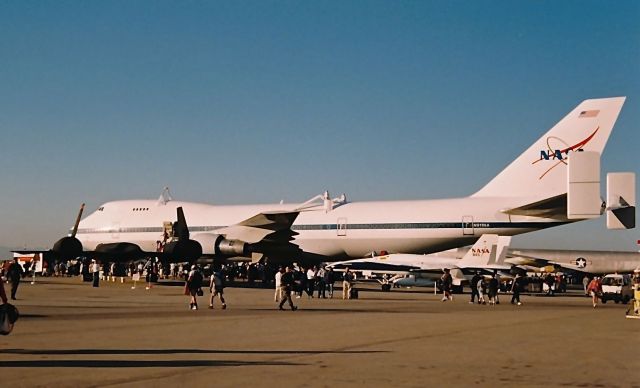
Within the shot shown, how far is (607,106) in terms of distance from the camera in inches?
1629

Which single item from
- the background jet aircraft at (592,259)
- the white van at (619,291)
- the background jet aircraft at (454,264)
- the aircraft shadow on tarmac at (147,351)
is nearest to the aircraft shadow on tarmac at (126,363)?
the aircraft shadow on tarmac at (147,351)

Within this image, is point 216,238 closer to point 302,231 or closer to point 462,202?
point 302,231

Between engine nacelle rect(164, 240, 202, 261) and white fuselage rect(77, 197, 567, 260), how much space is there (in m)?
1.02

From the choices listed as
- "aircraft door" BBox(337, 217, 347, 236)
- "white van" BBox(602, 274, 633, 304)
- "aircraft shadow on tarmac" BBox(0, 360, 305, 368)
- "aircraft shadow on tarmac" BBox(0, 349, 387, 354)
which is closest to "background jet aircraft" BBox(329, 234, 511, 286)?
"aircraft door" BBox(337, 217, 347, 236)

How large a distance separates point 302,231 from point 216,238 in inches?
274

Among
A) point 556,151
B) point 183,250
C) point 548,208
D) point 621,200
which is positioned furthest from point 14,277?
point 556,151

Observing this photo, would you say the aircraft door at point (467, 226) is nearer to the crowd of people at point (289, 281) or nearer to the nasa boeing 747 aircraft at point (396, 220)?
the nasa boeing 747 aircraft at point (396, 220)

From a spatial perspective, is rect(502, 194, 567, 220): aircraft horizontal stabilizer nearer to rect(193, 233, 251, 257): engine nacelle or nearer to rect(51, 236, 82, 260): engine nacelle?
rect(193, 233, 251, 257): engine nacelle

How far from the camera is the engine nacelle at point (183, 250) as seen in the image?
4325cm

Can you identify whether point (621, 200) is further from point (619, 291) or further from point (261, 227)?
point (261, 227)

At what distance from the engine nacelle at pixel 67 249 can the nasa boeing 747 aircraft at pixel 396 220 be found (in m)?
0.06

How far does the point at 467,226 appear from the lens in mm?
43688

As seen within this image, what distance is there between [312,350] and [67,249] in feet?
118

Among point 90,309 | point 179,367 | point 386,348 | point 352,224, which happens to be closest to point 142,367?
point 179,367
